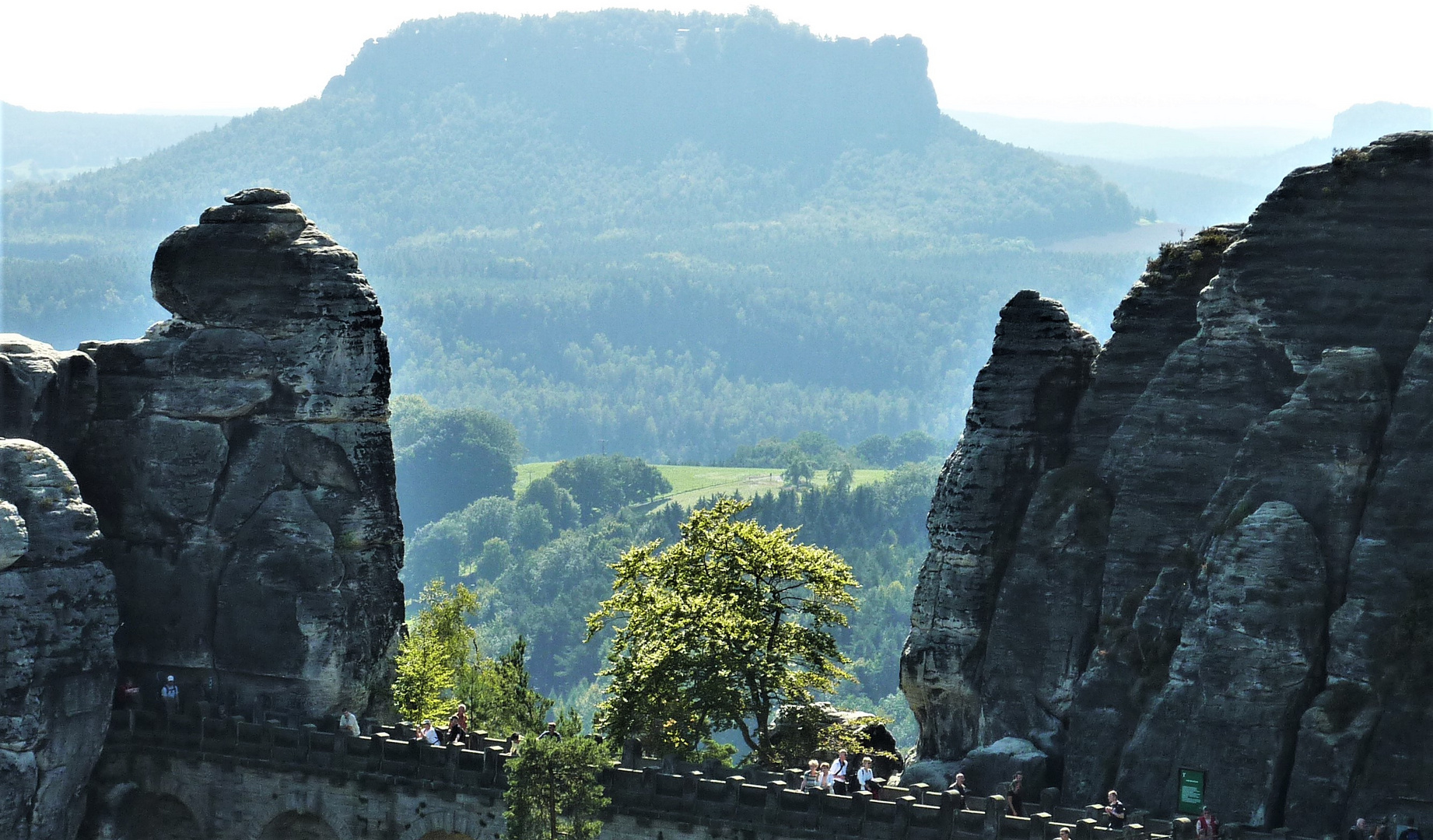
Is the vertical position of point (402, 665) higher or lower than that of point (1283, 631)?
lower

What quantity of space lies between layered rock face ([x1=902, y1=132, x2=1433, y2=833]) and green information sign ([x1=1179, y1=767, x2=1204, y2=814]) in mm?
294

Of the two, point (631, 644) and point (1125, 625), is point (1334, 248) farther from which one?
point (631, 644)

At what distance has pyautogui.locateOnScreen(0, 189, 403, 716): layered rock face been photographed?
74.0 m

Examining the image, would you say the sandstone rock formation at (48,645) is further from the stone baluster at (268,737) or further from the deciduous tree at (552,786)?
the deciduous tree at (552,786)

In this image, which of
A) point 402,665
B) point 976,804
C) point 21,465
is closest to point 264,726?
point 402,665

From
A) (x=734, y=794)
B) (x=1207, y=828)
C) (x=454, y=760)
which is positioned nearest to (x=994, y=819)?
(x=1207, y=828)

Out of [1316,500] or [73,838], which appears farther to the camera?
[73,838]

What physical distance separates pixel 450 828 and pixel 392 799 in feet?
6.95

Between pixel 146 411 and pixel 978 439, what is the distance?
26.3m

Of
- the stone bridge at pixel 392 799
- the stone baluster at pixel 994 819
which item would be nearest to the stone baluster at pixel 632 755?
the stone bridge at pixel 392 799

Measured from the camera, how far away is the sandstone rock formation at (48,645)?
68.1 m

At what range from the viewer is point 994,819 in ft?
201

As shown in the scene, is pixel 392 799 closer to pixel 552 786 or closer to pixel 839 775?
pixel 552 786

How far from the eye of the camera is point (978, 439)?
2788 inches
